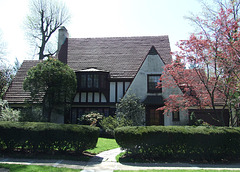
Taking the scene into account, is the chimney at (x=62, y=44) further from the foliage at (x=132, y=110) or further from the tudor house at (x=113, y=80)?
the foliage at (x=132, y=110)

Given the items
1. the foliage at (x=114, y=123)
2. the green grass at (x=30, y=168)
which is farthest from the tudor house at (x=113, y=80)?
the green grass at (x=30, y=168)

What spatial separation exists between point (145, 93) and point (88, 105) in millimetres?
5041

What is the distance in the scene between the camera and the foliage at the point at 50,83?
14727 millimetres

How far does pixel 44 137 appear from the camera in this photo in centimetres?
833

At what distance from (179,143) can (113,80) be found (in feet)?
33.2

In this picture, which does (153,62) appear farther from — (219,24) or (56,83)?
(56,83)

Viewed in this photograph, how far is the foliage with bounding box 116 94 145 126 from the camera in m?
15.1

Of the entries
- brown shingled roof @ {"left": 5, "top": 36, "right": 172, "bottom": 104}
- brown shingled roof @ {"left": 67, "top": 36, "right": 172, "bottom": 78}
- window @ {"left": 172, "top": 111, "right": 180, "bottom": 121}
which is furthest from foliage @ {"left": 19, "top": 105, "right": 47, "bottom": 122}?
window @ {"left": 172, "top": 111, "right": 180, "bottom": 121}

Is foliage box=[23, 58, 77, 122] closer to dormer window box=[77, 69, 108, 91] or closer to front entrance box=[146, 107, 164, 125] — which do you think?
dormer window box=[77, 69, 108, 91]

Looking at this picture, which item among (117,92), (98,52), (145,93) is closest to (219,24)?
(145,93)

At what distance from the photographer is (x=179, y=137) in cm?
838

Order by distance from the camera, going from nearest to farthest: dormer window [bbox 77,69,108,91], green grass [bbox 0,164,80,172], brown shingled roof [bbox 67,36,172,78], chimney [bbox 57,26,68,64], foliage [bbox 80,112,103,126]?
green grass [bbox 0,164,80,172]
foliage [bbox 80,112,103,126]
dormer window [bbox 77,69,108,91]
brown shingled roof [bbox 67,36,172,78]
chimney [bbox 57,26,68,64]

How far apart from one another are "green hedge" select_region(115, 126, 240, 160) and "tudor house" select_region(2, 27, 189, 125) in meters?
6.43

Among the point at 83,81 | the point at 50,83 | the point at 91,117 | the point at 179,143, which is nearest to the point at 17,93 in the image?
the point at 50,83
